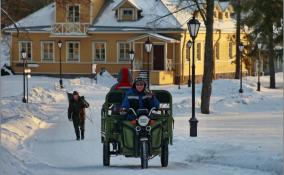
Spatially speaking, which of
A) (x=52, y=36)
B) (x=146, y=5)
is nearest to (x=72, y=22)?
(x=52, y=36)

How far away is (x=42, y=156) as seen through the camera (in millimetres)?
16656

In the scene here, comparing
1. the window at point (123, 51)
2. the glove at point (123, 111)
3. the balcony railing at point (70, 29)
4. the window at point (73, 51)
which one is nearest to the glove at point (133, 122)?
the glove at point (123, 111)

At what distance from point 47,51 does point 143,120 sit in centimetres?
4707

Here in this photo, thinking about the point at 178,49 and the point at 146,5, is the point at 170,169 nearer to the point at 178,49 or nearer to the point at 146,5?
the point at 178,49

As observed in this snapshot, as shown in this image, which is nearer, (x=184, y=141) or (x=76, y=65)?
(x=184, y=141)

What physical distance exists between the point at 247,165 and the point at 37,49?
4699cm

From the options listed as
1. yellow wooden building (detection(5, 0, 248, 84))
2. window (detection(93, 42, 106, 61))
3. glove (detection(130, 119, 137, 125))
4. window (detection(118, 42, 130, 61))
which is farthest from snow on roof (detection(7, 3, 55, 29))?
glove (detection(130, 119, 137, 125))

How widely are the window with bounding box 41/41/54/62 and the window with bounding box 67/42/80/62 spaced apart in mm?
1471

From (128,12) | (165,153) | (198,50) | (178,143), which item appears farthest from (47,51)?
(165,153)

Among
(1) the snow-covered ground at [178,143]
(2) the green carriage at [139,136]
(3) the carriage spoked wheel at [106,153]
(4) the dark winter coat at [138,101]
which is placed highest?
(4) the dark winter coat at [138,101]

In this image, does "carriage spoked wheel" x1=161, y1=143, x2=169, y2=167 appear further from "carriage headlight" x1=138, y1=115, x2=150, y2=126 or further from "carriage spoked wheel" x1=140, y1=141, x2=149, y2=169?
"carriage headlight" x1=138, y1=115, x2=150, y2=126

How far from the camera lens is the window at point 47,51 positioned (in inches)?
2317

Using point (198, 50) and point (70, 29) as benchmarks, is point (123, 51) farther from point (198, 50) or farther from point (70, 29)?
point (198, 50)

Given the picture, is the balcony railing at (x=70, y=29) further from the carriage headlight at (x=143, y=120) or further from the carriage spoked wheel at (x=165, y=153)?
the carriage headlight at (x=143, y=120)
